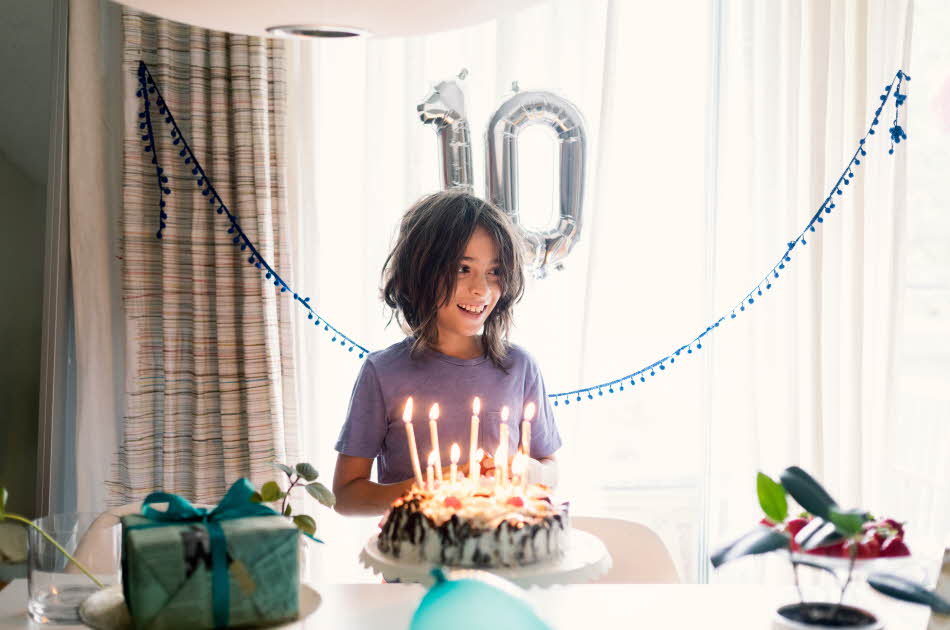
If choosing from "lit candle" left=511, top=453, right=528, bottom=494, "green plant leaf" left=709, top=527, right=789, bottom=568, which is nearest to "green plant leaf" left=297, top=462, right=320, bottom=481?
"lit candle" left=511, top=453, right=528, bottom=494

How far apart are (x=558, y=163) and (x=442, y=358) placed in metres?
0.64

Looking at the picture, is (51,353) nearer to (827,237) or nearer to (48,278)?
(48,278)

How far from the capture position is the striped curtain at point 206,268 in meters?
2.34

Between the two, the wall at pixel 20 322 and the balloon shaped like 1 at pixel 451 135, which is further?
the wall at pixel 20 322

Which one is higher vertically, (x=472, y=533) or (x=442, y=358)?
(x=442, y=358)

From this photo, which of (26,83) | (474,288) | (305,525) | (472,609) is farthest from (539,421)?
(26,83)

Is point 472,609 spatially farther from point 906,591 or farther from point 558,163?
Answer: point 558,163

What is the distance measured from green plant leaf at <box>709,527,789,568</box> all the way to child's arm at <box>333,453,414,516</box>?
84 cm

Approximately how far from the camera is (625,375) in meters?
2.58

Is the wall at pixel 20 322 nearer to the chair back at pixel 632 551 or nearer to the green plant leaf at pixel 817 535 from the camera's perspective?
the chair back at pixel 632 551

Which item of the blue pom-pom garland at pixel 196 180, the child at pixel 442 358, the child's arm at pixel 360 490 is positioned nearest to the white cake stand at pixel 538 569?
the child's arm at pixel 360 490

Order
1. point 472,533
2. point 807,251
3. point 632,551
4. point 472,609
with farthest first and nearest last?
point 807,251
point 632,551
point 472,533
point 472,609

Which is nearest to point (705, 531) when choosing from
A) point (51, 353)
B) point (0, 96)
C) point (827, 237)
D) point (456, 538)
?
point (827, 237)

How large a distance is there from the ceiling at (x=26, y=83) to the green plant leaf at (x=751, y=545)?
215cm
